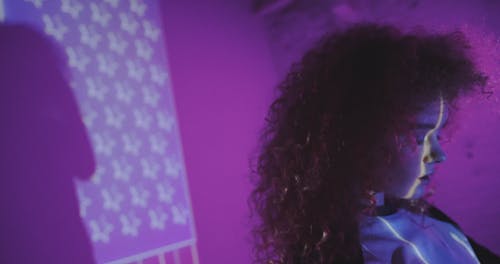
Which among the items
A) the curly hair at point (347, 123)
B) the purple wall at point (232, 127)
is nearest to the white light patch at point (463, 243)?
the curly hair at point (347, 123)

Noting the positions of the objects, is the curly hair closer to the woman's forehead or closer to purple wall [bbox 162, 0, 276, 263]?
the woman's forehead

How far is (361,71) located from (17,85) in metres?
1.67

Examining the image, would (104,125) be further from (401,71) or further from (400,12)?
(400,12)

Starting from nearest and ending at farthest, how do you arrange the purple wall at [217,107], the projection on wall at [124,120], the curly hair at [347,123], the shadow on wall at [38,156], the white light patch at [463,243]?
the curly hair at [347,123], the white light patch at [463,243], the shadow on wall at [38,156], the projection on wall at [124,120], the purple wall at [217,107]

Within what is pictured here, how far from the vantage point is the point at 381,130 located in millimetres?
937

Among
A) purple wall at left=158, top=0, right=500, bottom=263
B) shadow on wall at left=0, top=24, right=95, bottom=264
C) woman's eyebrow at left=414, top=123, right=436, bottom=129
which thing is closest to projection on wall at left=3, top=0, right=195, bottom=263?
shadow on wall at left=0, top=24, right=95, bottom=264

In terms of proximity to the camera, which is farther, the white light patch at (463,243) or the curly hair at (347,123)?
the white light patch at (463,243)

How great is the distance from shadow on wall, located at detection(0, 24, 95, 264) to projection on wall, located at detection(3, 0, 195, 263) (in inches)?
2.6

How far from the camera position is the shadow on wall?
168 cm

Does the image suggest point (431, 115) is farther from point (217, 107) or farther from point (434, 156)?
point (217, 107)

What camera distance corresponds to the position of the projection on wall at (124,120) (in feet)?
6.27

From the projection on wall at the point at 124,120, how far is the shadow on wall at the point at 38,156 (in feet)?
0.22

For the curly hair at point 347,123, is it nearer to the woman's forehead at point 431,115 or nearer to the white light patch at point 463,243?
the woman's forehead at point 431,115

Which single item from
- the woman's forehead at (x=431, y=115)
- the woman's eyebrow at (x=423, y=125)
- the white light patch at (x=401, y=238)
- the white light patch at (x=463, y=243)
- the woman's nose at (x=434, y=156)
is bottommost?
→ the white light patch at (x=463, y=243)
